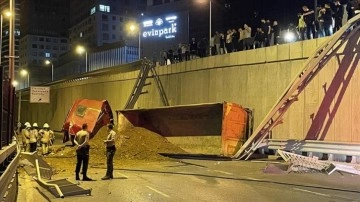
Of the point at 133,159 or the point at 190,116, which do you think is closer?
the point at 133,159

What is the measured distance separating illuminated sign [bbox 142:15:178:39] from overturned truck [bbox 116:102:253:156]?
129 feet

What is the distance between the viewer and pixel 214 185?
12.5m

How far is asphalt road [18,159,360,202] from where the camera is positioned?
10.5 meters

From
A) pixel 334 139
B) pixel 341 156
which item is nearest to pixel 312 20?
pixel 334 139

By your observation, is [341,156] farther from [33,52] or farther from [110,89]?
[33,52]

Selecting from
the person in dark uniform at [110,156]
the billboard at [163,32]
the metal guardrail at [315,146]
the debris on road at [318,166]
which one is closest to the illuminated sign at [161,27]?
the billboard at [163,32]

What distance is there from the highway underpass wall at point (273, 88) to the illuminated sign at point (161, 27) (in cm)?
3133

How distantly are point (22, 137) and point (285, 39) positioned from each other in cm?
1249

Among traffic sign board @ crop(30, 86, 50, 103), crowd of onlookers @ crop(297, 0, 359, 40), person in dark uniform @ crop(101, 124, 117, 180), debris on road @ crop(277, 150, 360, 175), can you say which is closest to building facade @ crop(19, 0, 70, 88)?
traffic sign board @ crop(30, 86, 50, 103)

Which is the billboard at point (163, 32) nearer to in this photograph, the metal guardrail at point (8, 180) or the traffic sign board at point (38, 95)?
the traffic sign board at point (38, 95)

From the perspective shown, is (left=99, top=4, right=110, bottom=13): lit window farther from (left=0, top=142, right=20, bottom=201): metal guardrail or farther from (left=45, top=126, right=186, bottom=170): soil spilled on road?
(left=0, top=142, right=20, bottom=201): metal guardrail

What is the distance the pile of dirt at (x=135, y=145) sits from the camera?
65.0ft

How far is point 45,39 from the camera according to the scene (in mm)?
157500

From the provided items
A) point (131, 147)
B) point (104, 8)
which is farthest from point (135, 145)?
point (104, 8)
